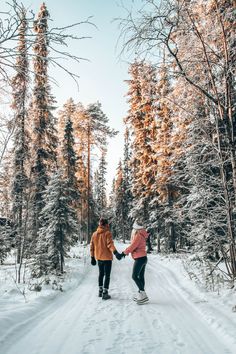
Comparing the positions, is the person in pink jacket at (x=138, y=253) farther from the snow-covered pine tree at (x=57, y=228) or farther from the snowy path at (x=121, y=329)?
the snow-covered pine tree at (x=57, y=228)

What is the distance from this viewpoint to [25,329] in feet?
17.4

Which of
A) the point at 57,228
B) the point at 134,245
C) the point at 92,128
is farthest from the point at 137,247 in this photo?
the point at 92,128

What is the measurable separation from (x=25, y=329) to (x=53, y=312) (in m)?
1.38

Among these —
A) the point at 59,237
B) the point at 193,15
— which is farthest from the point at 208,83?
the point at 59,237

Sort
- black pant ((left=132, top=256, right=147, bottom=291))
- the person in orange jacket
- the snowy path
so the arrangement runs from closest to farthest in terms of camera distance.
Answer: the snowy path, black pant ((left=132, top=256, right=147, bottom=291)), the person in orange jacket

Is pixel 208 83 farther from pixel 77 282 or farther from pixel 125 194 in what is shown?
pixel 125 194

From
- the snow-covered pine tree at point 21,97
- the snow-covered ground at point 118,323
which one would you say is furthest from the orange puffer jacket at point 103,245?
the snow-covered pine tree at point 21,97

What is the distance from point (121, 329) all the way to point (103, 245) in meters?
3.52

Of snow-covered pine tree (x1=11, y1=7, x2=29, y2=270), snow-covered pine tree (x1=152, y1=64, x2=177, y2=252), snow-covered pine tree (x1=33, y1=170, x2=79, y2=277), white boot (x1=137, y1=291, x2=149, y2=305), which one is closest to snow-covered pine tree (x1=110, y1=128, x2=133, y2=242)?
snow-covered pine tree (x1=152, y1=64, x2=177, y2=252)

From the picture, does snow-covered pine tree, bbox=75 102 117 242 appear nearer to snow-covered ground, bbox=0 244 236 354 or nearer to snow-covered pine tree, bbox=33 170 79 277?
snow-covered pine tree, bbox=33 170 79 277

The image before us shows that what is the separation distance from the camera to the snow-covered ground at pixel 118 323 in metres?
4.48

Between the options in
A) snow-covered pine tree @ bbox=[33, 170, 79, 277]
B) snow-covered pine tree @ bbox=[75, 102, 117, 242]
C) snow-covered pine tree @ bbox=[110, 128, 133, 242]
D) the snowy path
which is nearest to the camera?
the snowy path

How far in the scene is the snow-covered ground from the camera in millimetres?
4482

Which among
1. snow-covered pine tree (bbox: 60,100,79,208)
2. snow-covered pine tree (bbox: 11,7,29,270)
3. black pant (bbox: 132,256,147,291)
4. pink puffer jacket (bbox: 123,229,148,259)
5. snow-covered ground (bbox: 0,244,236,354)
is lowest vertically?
snow-covered ground (bbox: 0,244,236,354)
